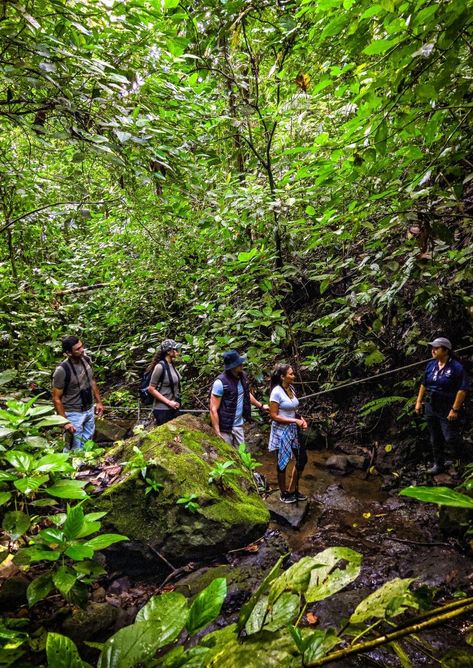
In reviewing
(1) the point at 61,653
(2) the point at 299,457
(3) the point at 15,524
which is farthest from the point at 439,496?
(2) the point at 299,457

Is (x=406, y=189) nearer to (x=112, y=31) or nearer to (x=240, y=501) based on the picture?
(x=112, y=31)

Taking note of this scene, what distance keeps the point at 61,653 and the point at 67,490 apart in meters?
1.34

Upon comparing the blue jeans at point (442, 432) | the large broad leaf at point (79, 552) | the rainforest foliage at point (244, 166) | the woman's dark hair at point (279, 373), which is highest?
the rainforest foliage at point (244, 166)

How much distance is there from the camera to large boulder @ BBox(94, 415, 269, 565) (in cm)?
393

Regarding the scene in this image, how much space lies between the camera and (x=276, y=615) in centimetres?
74

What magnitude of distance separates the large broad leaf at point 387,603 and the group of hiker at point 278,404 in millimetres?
4237

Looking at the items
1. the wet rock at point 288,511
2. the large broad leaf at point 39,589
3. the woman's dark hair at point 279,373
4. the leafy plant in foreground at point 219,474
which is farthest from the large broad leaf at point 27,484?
the wet rock at point 288,511

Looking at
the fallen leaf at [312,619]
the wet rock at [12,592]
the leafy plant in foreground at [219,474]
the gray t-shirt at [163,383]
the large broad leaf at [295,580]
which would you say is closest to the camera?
the large broad leaf at [295,580]

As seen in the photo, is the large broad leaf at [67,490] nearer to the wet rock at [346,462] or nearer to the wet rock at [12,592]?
the wet rock at [12,592]

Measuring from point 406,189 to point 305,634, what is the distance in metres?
3.79

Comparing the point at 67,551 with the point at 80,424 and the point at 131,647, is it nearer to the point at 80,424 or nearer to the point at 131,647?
the point at 131,647

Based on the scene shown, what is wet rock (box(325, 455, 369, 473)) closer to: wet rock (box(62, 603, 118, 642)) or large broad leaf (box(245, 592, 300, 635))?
wet rock (box(62, 603, 118, 642))

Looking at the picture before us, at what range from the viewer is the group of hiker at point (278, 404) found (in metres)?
5.15

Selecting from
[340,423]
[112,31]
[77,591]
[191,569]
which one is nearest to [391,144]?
[112,31]
